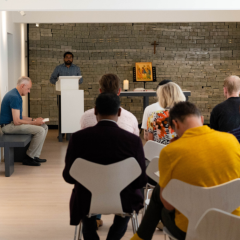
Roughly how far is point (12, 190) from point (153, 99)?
18.7 ft

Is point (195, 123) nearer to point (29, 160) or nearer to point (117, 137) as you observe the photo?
point (117, 137)

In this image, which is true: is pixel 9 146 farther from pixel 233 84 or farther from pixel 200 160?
pixel 200 160

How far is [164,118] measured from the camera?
9.75 ft

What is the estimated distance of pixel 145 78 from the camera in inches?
347

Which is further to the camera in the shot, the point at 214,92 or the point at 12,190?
the point at 214,92

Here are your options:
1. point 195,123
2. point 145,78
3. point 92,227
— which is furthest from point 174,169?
point 145,78

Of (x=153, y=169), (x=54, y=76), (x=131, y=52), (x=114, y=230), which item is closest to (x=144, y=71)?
(x=131, y=52)

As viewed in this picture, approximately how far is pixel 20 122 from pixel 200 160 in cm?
377

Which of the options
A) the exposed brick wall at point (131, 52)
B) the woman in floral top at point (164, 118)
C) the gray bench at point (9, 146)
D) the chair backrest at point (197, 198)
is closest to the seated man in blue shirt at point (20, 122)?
the gray bench at point (9, 146)

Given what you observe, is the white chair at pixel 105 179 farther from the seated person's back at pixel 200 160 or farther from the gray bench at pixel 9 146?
the gray bench at pixel 9 146

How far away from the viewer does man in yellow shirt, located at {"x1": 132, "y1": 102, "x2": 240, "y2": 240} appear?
1724 millimetres

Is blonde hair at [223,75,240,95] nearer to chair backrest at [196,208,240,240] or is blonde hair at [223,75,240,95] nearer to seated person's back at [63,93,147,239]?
seated person's back at [63,93,147,239]

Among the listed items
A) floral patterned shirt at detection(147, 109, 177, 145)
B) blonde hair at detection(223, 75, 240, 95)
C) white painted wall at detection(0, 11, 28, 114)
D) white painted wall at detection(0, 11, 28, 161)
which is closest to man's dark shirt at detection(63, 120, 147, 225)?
floral patterned shirt at detection(147, 109, 177, 145)

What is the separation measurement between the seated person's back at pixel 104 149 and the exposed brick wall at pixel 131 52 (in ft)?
22.7
